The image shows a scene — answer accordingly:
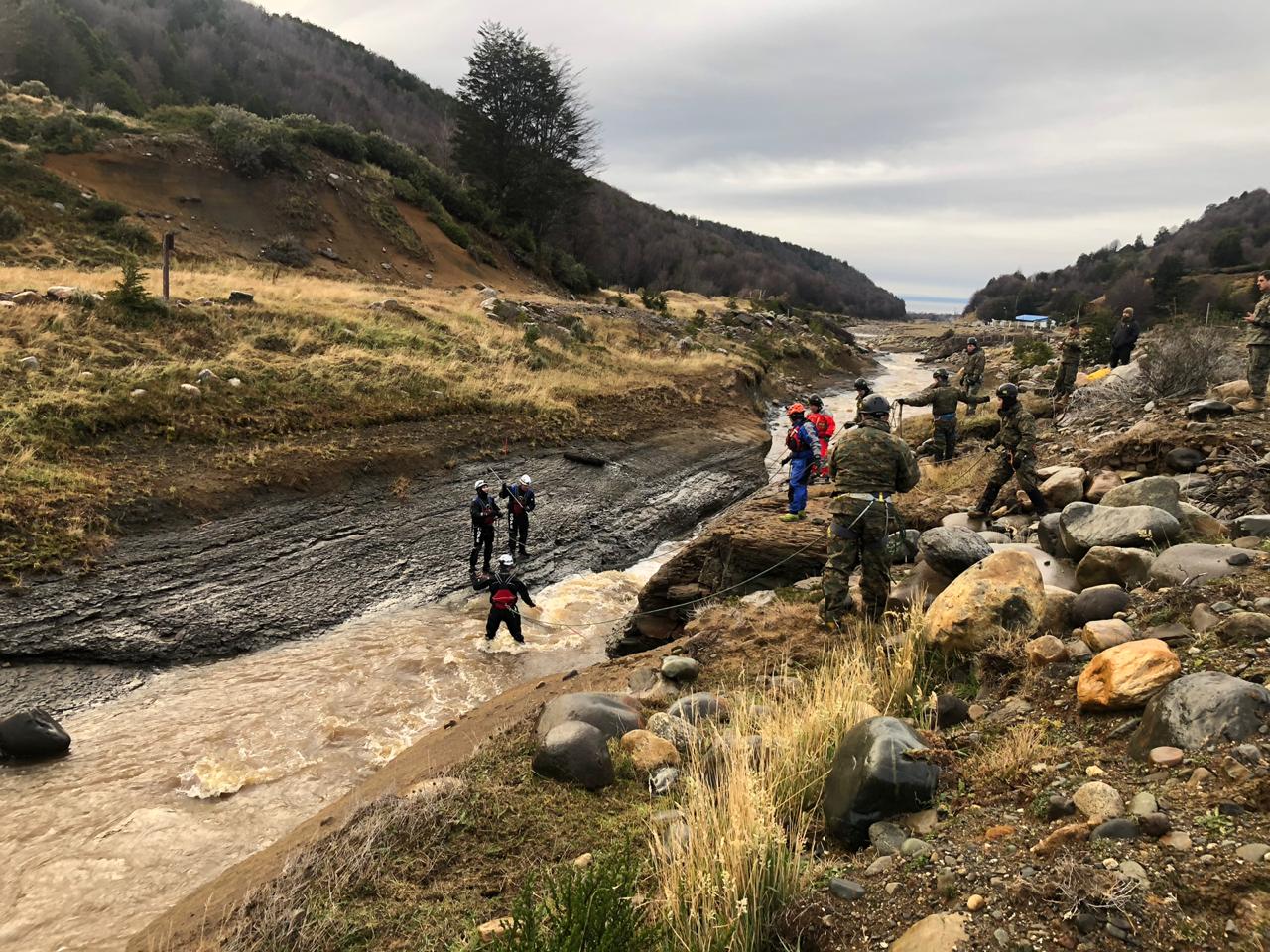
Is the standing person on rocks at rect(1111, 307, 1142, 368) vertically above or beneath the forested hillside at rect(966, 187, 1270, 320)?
beneath

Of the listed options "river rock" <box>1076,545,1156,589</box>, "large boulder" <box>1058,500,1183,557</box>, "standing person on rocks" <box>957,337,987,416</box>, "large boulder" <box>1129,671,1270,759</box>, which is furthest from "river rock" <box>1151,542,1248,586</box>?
"standing person on rocks" <box>957,337,987,416</box>

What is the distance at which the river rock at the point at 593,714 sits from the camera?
17.3 ft

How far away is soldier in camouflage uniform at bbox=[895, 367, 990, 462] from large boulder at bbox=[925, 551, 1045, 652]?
756cm

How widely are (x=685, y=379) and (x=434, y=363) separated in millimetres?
9629

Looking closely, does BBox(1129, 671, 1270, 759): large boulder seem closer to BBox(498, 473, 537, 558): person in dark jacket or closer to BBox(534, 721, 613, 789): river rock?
Result: BBox(534, 721, 613, 789): river rock

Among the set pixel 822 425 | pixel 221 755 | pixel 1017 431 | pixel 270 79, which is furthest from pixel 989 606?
pixel 270 79

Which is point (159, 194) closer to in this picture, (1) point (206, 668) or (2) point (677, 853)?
(1) point (206, 668)

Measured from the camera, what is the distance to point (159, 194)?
98.1ft

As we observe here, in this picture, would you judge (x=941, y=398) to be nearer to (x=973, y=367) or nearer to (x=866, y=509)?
(x=973, y=367)

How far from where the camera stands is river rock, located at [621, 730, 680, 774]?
4797 mm

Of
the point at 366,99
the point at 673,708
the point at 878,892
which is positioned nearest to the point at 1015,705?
the point at 878,892

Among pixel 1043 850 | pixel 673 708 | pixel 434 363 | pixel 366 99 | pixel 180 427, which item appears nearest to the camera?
pixel 1043 850

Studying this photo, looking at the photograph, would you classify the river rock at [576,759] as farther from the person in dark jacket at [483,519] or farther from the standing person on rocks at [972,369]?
the standing person on rocks at [972,369]

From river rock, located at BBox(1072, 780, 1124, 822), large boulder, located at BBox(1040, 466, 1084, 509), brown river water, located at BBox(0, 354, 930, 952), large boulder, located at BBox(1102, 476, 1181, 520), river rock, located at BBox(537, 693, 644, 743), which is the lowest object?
brown river water, located at BBox(0, 354, 930, 952)
